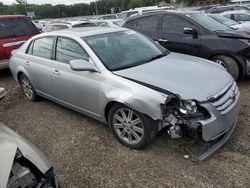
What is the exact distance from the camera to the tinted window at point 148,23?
693cm

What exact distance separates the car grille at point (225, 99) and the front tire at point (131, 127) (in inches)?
30.0

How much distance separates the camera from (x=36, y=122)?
15.9 feet

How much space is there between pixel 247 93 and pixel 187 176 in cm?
294

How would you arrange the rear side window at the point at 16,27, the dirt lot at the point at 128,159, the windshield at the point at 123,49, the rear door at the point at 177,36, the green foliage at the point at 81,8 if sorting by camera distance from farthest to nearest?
the green foliage at the point at 81,8 → the rear side window at the point at 16,27 → the rear door at the point at 177,36 → the windshield at the point at 123,49 → the dirt lot at the point at 128,159

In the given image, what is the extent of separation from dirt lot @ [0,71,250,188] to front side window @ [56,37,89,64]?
3.55 ft

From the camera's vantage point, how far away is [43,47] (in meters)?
5.04

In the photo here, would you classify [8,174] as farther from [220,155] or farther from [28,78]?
[28,78]

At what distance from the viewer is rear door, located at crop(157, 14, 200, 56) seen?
612 cm

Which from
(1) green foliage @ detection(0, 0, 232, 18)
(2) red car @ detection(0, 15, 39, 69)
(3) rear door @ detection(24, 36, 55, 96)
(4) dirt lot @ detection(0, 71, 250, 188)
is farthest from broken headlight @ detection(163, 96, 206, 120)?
(1) green foliage @ detection(0, 0, 232, 18)

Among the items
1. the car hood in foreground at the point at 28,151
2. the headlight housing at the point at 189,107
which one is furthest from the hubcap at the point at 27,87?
the headlight housing at the point at 189,107

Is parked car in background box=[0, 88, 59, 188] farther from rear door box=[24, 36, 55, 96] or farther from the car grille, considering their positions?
rear door box=[24, 36, 55, 96]

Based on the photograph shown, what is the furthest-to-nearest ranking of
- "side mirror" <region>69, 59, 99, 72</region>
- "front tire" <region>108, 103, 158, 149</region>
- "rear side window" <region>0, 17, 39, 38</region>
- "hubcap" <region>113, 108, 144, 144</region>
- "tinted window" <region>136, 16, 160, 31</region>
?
1. "rear side window" <region>0, 17, 39, 38</region>
2. "tinted window" <region>136, 16, 160, 31</region>
3. "side mirror" <region>69, 59, 99, 72</region>
4. "hubcap" <region>113, 108, 144, 144</region>
5. "front tire" <region>108, 103, 158, 149</region>

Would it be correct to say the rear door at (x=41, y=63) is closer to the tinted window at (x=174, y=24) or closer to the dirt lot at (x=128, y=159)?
the dirt lot at (x=128, y=159)

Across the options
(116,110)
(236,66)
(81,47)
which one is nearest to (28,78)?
(81,47)
